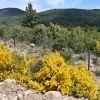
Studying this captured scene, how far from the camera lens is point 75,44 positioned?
5894cm

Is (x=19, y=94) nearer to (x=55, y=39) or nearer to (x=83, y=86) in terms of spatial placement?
(x=83, y=86)

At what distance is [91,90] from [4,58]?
19.4 feet

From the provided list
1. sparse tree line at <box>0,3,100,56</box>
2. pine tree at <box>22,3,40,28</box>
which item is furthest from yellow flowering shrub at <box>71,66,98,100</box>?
pine tree at <box>22,3,40,28</box>

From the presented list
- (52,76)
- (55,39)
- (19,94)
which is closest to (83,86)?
(52,76)

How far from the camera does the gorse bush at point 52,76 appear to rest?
81.4ft

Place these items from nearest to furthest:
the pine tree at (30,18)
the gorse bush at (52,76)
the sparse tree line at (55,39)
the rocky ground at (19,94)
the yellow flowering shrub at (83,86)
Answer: the rocky ground at (19,94) → the gorse bush at (52,76) → the yellow flowering shrub at (83,86) → the sparse tree line at (55,39) → the pine tree at (30,18)

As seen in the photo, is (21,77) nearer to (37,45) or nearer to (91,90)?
(91,90)

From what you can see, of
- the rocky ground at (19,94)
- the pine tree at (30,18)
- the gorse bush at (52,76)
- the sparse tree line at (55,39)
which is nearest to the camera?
the rocky ground at (19,94)

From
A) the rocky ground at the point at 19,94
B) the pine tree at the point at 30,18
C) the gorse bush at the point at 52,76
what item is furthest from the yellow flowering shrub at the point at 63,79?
the pine tree at the point at 30,18

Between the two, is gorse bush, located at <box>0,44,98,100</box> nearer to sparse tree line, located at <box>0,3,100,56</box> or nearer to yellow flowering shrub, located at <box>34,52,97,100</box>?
yellow flowering shrub, located at <box>34,52,97,100</box>

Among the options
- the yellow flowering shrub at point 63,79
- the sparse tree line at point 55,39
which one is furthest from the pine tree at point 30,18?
the yellow flowering shrub at point 63,79

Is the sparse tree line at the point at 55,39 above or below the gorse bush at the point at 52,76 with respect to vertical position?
below

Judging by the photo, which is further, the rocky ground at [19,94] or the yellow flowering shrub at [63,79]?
the yellow flowering shrub at [63,79]

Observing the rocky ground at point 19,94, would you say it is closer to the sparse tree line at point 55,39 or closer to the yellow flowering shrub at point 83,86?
the yellow flowering shrub at point 83,86
